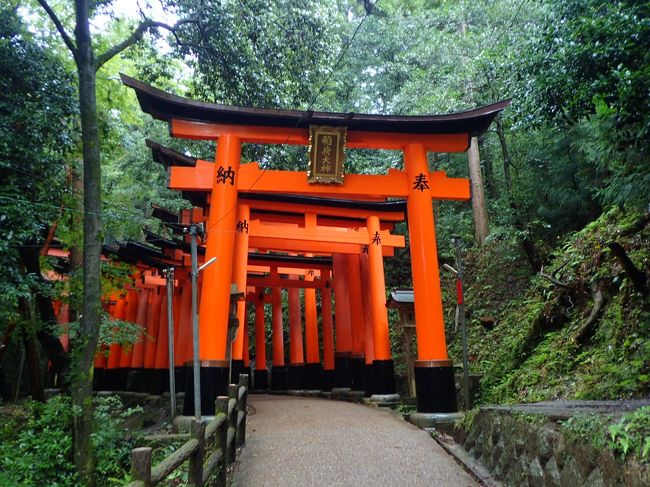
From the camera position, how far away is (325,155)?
9484 mm

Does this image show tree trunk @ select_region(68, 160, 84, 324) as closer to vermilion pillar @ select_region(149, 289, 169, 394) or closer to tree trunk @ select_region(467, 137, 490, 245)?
vermilion pillar @ select_region(149, 289, 169, 394)

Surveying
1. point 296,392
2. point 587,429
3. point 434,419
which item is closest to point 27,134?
point 434,419

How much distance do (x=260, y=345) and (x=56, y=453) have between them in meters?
12.8

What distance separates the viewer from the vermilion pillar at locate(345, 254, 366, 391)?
14.3m

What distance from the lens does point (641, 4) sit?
504 centimetres

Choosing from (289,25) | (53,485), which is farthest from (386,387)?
(289,25)

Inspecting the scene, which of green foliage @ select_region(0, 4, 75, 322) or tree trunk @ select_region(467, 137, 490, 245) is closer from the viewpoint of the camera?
green foliage @ select_region(0, 4, 75, 322)

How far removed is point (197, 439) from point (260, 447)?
11.0ft

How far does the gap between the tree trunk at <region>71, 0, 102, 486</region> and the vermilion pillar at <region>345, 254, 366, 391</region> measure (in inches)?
340

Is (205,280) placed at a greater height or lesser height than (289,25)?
lesser

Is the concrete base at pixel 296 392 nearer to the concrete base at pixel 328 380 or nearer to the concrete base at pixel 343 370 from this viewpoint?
the concrete base at pixel 328 380

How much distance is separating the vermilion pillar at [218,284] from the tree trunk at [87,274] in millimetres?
1926

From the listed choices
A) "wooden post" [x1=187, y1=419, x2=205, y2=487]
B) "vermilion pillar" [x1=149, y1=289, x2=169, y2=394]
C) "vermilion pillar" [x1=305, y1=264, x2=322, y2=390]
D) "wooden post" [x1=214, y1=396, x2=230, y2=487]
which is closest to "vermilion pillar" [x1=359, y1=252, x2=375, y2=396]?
"vermilion pillar" [x1=305, y1=264, x2=322, y2=390]

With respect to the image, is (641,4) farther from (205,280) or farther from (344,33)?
(344,33)
